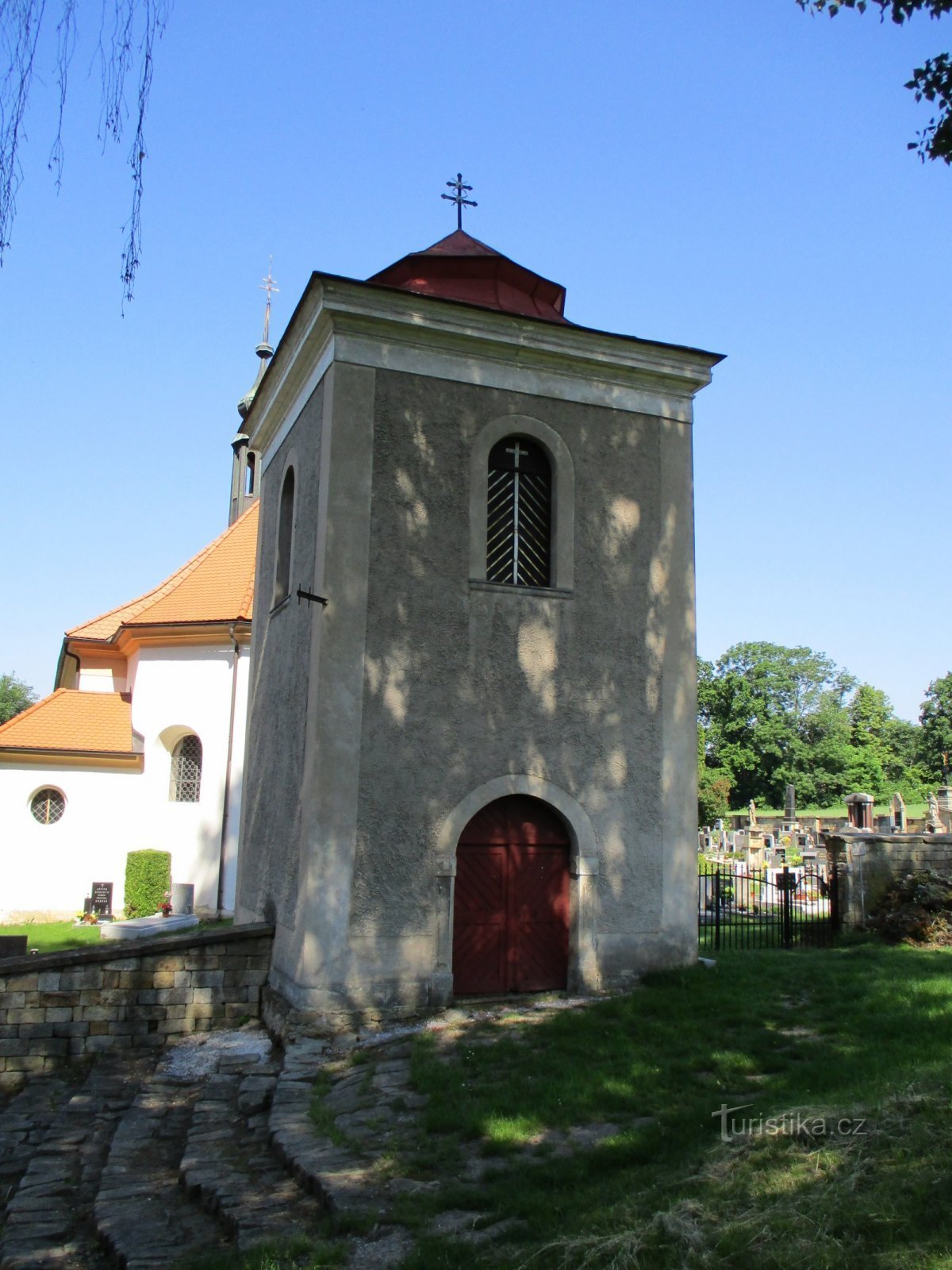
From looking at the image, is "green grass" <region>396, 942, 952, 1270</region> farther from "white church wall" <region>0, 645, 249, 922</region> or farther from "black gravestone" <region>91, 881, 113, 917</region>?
"black gravestone" <region>91, 881, 113, 917</region>

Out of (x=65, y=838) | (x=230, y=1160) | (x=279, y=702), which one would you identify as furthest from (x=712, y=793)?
(x=230, y=1160)

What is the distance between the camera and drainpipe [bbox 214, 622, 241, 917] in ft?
67.4

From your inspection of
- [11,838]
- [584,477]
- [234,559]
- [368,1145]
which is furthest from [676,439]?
[11,838]

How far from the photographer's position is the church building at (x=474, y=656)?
1003 centimetres

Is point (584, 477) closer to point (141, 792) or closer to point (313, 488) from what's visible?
point (313, 488)

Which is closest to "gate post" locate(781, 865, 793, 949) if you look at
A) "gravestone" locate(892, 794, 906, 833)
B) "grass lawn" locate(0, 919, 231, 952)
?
"grass lawn" locate(0, 919, 231, 952)

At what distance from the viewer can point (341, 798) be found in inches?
390

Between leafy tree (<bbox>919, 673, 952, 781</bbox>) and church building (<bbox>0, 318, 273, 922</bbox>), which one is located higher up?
leafy tree (<bbox>919, 673, 952, 781</bbox>)

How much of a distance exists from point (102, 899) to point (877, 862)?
50.1 ft

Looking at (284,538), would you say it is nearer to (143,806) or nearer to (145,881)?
(145,881)

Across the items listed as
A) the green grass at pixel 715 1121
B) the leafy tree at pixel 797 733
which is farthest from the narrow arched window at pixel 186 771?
the leafy tree at pixel 797 733

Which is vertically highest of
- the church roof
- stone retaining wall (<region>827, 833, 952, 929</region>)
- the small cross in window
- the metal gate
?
the church roof

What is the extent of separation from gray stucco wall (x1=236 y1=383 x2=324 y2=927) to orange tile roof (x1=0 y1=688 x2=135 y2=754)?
393 inches

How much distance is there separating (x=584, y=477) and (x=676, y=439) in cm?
138
